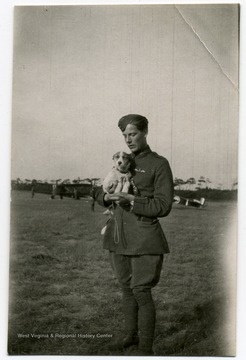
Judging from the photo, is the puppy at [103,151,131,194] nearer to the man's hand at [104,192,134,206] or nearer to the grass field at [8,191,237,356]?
the man's hand at [104,192,134,206]

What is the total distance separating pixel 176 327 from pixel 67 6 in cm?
159

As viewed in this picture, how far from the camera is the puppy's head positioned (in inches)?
93.2

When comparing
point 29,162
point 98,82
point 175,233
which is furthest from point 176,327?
point 98,82

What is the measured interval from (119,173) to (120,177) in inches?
0.9

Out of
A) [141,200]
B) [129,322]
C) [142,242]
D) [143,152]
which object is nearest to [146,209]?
[141,200]

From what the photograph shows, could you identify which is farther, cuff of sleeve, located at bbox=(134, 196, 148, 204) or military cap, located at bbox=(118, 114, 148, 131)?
military cap, located at bbox=(118, 114, 148, 131)

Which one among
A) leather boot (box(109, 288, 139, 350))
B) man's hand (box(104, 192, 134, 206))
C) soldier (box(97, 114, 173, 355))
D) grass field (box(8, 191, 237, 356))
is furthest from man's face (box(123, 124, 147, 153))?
leather boot (box(109, 288, 139, 350))

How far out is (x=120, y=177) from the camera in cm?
235

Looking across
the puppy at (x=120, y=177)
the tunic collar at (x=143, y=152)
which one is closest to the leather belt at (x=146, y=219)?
the puppy at (x=120, y=177)

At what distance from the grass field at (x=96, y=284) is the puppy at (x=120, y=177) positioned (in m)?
0.15

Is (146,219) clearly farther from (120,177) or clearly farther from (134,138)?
(134,138)

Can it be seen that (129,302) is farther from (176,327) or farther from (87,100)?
(87,100)

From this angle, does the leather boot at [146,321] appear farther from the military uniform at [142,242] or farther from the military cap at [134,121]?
the military cap at [134,121]

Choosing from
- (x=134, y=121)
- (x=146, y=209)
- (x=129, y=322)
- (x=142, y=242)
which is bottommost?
(x=129, y=322)
